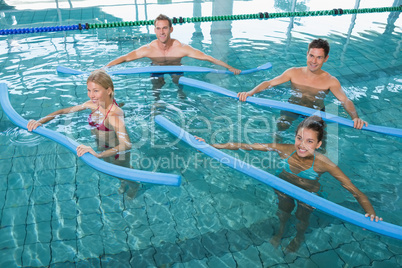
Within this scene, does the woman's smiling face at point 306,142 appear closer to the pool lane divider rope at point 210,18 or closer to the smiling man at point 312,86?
the smiling man at point 312,86

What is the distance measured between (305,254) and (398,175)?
156cm

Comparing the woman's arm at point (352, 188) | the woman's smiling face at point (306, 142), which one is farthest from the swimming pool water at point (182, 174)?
the woman's smiling face at point (306, 142)

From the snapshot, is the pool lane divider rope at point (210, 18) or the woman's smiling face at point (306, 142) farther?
the pool lane divider rope at point (210, 18)

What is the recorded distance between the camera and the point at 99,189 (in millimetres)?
3314

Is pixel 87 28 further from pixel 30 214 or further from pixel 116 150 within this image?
pixel 30 214

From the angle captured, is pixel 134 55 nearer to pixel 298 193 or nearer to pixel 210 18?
pixel 210 18

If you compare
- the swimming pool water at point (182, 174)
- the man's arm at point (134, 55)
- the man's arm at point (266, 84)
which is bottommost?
the swimming pool water at point (182, 174)

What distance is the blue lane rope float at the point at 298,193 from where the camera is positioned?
2854 millimetres

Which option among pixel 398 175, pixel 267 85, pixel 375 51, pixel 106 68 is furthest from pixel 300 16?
pixel 398 175

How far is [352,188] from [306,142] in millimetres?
661

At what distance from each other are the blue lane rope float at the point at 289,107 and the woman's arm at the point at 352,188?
3.32 ft

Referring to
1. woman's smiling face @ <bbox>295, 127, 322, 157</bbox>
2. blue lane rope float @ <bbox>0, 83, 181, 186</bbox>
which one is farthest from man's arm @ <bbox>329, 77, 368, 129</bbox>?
blue lane rope float @ <bbox>0, 83, 181, 186</bbox>

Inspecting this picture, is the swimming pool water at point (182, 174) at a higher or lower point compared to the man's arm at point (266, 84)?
lower

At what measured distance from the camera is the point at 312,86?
4512 millimetres
